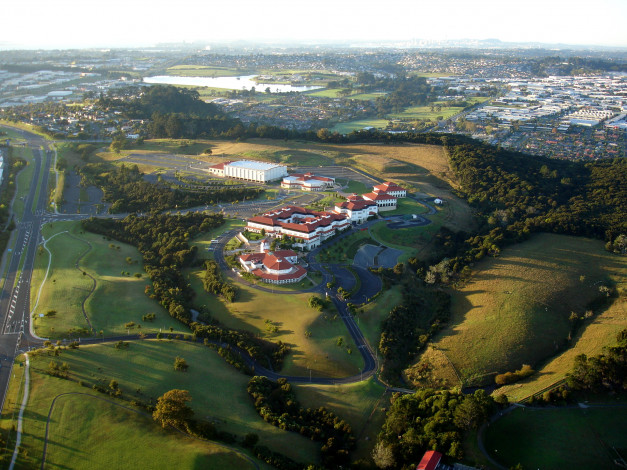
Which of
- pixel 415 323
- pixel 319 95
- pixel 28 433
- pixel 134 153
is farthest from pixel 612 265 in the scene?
pixel 319 95

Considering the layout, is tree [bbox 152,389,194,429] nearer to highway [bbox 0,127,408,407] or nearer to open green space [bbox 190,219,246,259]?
highway [bbox 0,127,408,407]

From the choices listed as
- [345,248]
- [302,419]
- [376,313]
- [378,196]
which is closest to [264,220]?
[345,248]

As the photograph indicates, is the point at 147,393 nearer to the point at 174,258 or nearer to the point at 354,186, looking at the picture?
the point at 174,258

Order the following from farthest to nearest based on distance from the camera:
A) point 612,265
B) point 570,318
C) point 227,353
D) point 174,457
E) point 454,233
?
1. point 454,233
2. point 612,265
3. point 570,318
4. point 227,353
5. point 174,457

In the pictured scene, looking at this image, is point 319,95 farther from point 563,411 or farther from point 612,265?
point 563,411

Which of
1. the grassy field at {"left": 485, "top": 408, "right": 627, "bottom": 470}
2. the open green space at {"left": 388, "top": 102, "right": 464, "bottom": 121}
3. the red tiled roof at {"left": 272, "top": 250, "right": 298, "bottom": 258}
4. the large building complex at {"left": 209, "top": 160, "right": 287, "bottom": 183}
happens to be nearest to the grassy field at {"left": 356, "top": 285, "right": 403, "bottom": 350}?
the red tiled roof at {"left": 272, "top": 250, "right": 298, "bottom": 258}
